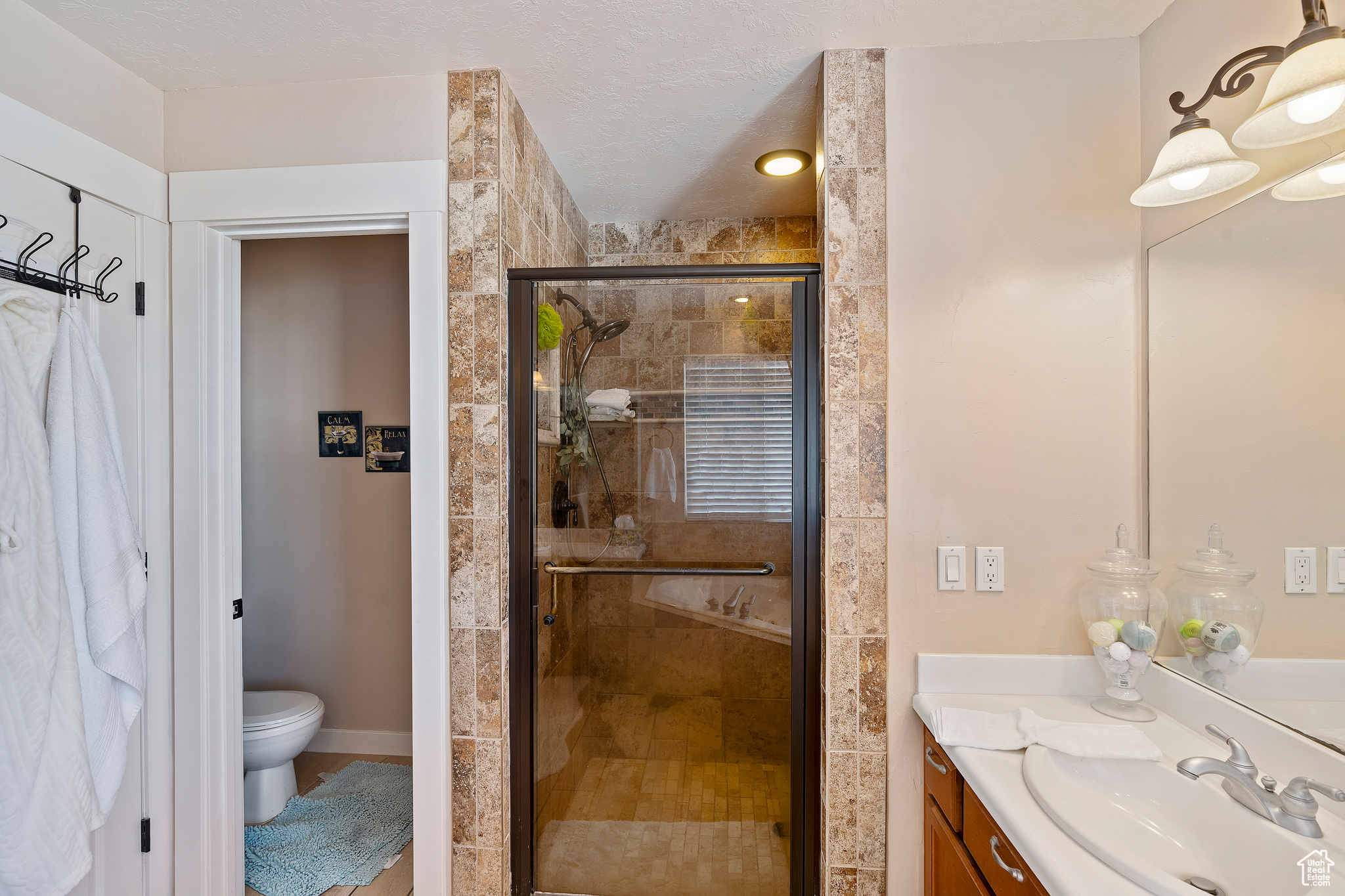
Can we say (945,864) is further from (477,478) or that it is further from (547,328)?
(547,328)

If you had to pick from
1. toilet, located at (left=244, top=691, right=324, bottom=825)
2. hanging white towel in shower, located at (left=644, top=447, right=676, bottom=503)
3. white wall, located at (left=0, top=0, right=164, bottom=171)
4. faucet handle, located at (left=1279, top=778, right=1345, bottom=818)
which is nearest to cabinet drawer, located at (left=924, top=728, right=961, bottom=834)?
faucet handle, located at (left=1279, top=778, right=1345, bottom=818)

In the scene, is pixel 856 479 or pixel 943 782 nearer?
pixel 943 782

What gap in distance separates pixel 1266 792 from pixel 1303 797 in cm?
5

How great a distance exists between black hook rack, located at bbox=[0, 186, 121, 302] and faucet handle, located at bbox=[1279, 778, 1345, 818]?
278 cm

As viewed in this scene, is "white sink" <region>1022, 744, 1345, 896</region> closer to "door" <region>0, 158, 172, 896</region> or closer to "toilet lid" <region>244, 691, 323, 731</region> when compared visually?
"door" <region>0, 158, 172, 896</region>

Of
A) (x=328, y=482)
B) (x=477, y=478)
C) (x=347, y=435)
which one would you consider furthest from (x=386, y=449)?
(x=477, y=478)

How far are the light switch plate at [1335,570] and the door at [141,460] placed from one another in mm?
2796

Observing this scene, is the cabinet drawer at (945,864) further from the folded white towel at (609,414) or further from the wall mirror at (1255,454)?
the folded white towel at (609,414)

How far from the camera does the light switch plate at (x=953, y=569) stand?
1742 millimetres

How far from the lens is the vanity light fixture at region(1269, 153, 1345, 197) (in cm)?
116

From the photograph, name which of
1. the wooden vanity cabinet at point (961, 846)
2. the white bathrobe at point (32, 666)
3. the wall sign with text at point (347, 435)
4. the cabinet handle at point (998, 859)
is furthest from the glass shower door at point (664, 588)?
the wall sign with text at point (347, 435)

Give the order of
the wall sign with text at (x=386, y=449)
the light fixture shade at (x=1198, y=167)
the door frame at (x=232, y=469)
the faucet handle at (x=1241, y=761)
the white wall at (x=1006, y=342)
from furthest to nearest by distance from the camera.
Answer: the wall sign with text at (x=386, y=449) → the door frame at (x=232, y=469) → the white wall at (x=1006, y=342) → the light fixture shade at (x=1198, y=167) → the faucet handle at (x=1241, y=761)

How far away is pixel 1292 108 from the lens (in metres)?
1.13

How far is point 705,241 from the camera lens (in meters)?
3.20
